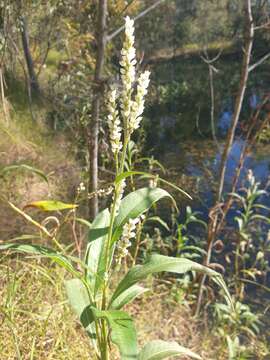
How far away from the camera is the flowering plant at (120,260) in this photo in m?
0.94

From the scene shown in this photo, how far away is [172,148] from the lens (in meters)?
7.60

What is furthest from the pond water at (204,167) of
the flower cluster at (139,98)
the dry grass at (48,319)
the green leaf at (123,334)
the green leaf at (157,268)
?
the flower cluster at (139,98)

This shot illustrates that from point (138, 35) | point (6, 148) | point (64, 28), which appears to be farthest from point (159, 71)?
point (6, 148)

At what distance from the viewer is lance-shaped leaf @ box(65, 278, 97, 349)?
117 cm

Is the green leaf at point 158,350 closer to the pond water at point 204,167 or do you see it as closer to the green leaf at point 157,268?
the green leaf at point 157,268

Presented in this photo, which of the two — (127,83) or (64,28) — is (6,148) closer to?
(64,28)

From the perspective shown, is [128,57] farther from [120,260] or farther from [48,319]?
[48,319]

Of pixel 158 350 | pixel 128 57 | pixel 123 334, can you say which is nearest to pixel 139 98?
pixel 128 57

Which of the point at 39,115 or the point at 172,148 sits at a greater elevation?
the point at 39,115

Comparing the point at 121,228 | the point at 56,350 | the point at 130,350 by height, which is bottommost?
the point at 56,350

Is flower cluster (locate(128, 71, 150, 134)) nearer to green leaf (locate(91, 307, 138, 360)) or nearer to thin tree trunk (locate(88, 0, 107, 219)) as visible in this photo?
green leaf (locate(91, 307, 138, 360))

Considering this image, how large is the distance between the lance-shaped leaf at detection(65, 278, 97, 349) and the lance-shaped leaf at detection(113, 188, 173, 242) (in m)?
0.19

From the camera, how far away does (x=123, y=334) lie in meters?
1.01

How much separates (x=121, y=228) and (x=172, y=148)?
647 cm
